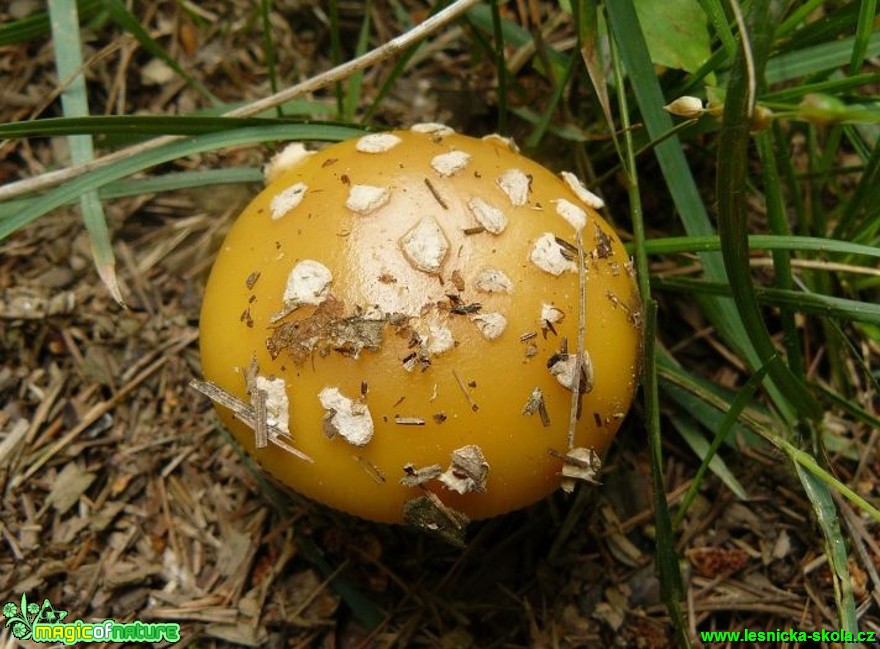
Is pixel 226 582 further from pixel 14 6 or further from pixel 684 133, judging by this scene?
pixel 14 6

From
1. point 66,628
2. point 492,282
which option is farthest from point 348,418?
point 66,628

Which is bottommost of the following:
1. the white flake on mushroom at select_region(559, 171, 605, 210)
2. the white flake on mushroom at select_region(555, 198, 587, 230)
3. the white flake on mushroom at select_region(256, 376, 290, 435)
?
the white flake on mushroom at select_region(256, 376, 290, 435)

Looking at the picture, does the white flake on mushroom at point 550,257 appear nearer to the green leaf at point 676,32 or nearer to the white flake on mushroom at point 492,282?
the white flake on mushroom at point 492,282

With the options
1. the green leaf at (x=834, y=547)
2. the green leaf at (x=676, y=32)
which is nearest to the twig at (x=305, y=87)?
the green leaf at (x=676, y=32)

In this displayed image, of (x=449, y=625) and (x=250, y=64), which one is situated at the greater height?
(x=250, y=64)

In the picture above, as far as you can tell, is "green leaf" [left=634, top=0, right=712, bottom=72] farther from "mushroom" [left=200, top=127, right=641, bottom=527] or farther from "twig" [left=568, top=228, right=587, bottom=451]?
"twig" [left=568, top=228, right=587, bottom=451]

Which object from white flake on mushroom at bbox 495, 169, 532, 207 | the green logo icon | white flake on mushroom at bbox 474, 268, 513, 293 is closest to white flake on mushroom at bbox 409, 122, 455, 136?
white flake on mushroom at bbox 495, 169, 532, 207

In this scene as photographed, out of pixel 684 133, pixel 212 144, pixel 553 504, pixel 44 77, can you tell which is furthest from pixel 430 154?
pixel 44 77
